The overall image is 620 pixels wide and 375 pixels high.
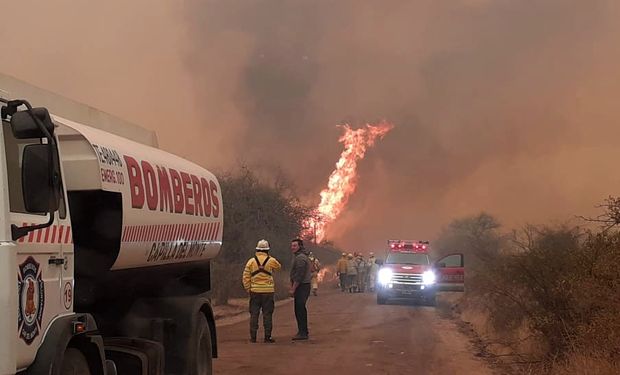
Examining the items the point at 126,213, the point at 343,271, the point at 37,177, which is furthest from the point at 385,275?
the point at 37,177

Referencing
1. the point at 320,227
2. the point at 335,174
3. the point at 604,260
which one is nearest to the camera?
the point at 604,260

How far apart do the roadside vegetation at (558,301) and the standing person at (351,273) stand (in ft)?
60.3

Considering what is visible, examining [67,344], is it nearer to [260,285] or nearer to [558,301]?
[558,301]

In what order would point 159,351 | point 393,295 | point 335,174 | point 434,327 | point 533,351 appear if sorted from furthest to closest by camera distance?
1. point 335,174
2. point 393,295
3. point 434,327
4. point 533,351
5. point 159,351

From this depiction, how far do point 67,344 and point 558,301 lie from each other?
7.65 metres

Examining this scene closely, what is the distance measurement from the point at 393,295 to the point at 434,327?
707 cm

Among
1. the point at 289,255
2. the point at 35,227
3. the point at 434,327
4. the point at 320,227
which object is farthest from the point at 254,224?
the point at 35,227

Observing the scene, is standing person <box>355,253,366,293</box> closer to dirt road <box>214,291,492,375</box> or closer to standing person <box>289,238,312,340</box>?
dirt road <box>214,291,492,375</box>

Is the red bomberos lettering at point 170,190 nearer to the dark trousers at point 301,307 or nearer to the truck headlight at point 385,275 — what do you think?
the dark trousers at point 301,307

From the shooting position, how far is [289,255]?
125ft

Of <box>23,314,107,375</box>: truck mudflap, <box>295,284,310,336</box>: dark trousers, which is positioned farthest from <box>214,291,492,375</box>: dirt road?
<box>23,314,107,375</box>: truck mudflap

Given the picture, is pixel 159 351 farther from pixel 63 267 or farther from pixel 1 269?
pixel 1 269

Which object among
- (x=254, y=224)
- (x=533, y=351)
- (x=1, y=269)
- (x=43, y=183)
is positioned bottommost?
(x=533, y=351)

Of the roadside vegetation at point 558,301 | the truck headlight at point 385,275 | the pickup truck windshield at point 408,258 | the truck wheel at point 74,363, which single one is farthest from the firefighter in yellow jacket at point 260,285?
the pickup truck windshield at point 408,258
